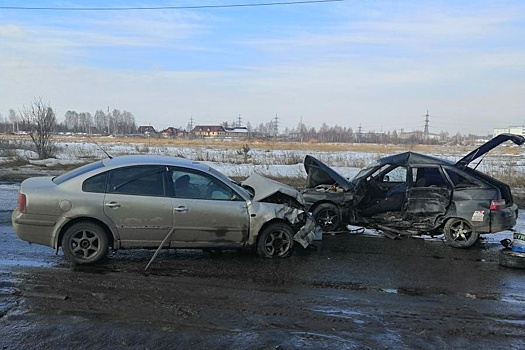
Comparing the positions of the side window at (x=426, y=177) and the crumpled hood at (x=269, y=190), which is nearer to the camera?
the crumpled hood at (x=269, y=190)

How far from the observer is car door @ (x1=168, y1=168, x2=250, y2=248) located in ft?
23.4

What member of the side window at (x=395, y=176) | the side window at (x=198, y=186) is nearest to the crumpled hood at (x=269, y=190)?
the side window at (x=198, y=186)

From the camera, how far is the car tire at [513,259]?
755 cm

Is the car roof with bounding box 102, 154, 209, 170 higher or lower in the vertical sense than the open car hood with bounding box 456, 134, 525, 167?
lower

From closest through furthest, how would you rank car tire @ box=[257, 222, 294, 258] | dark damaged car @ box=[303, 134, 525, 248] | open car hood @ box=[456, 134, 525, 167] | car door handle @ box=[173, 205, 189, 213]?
car door handle @ box=[173, 205, 189, 213] < car tire @ box=[257, 222, 294, 258] < dark damaged car @ box=[303, 134, 525, 248] < open car hood @ box=[456, 134, 525, 167]

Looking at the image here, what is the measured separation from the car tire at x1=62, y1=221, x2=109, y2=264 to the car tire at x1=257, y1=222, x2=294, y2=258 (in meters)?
2.34

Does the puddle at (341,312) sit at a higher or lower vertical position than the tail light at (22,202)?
lower

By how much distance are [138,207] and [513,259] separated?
5.91m

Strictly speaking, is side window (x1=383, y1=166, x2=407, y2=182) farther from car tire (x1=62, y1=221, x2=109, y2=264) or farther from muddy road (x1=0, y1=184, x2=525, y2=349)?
car tire (x1=62, y1=221, x2=109, y2=264)

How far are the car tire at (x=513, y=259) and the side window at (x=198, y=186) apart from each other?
4.47m

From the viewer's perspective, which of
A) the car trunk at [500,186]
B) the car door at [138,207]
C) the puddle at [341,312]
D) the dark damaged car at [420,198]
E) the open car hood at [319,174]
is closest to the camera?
the puddle at [341,312]

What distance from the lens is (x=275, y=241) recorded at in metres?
7.59

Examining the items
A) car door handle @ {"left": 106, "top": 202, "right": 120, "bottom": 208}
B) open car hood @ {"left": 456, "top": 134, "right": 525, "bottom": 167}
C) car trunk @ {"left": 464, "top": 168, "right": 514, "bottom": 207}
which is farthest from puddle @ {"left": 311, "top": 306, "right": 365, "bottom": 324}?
open car hood @ {"left": 456, "top": 134, "right": 525, "bottom": 167}

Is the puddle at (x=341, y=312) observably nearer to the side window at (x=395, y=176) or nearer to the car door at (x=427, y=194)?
the car door at (x=427, y=194)
